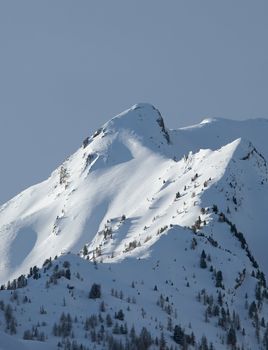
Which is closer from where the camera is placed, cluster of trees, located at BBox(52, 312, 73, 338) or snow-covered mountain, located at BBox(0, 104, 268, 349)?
cluster of trees, located at BBox(52, 312, 73, 338)

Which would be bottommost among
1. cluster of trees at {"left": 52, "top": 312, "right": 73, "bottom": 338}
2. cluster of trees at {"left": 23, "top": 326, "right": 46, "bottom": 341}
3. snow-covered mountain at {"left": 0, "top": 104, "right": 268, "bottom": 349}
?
cluster of trees at {"left": 23, "top": 326, "right": 46, "bottom": 341}

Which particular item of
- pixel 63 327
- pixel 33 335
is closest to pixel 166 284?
pixel 63 327

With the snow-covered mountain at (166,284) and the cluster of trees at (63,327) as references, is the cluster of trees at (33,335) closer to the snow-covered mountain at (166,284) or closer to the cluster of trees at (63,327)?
the snow-covered mountain at (166,284)

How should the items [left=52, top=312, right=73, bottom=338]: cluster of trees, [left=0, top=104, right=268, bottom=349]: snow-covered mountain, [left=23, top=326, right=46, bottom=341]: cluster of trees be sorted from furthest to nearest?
[left=0, top=104, right=268, bottom=349]: snow-covered mountain → [left=52, top=312, right=73, bottom=338]: cluster of trees → [left=23, top=326, right=46, bottom=341]: cluster of trees

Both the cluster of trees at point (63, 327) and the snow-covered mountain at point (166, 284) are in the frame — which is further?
the snow-covered mountain at point (166, 284)

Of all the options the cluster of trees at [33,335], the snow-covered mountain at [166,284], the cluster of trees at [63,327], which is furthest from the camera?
the snow-covered mountain at [166,284]

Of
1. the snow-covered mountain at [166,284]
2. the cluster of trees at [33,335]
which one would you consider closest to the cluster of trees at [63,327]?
the snow-covered mountain at [166,284]

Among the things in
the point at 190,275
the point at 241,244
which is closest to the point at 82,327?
the point at 190,275

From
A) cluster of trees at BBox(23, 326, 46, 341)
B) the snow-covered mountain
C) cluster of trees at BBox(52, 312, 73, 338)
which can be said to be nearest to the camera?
cluster of trees at BBox(23, 326, 46, 341)

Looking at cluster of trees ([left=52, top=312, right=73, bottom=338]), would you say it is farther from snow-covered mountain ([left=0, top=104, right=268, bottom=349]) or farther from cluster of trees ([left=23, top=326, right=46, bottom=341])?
cluster of trees ([left=23, top=326, right=46, bottom=341])

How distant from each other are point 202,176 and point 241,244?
39.0 meters

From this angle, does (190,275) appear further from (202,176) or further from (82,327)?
(202,176)

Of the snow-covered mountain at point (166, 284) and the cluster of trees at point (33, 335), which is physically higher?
the snow-covered mountain at point (166, 284)

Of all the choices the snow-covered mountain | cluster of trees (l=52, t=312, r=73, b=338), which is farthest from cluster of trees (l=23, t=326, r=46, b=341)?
cluster of trees (l=52, t=312, r=73, b=338)
